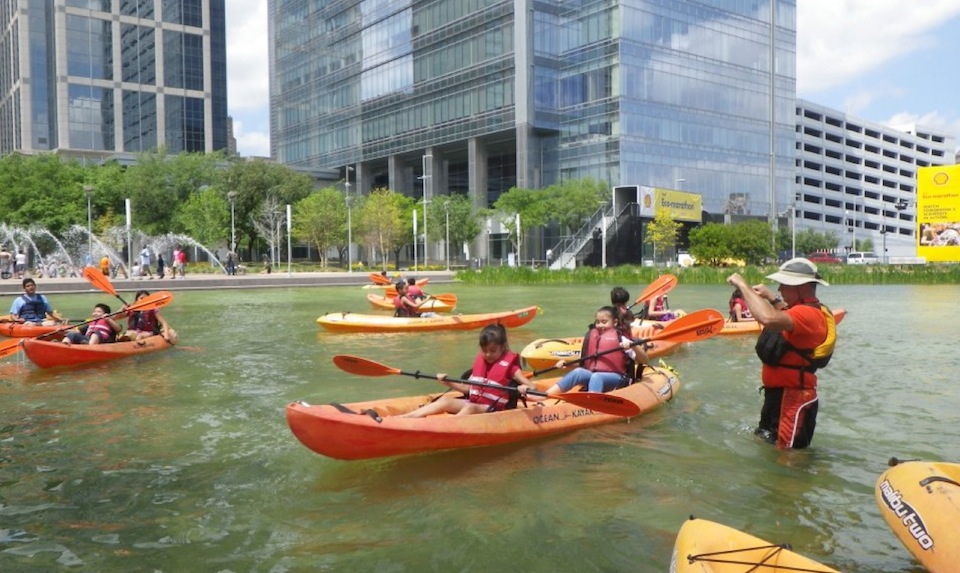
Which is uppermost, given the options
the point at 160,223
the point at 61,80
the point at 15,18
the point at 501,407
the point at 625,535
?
the point at 15,18

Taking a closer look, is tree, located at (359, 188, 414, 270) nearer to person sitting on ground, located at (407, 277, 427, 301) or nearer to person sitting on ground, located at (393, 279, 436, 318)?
person sitting on ground, located at (407, 277, 427, 301)

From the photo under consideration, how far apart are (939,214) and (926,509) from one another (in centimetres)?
4913

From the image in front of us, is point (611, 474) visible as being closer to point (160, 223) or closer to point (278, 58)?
point (160, 223)

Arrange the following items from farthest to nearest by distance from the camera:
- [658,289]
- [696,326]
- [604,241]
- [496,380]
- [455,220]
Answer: [455,220], [604,241], [658,289], [696,326], [496,380]

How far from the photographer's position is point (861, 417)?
29.0 ft

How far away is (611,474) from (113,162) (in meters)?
62.5

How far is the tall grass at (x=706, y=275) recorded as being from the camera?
115 feet

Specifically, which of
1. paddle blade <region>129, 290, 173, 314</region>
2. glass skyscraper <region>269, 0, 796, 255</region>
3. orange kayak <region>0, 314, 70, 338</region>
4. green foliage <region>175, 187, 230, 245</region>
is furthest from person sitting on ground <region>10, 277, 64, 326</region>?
glass skyscraper <region>269, 0, 796, 255</region>

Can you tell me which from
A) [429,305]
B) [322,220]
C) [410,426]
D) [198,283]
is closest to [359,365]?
[410,426]

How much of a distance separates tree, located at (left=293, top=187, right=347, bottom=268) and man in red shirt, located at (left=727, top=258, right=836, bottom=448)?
1969 inches

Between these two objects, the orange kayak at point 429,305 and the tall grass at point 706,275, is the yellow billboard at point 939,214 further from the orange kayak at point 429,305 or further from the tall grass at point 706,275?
the orange kayak at point 429,305

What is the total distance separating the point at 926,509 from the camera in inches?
169

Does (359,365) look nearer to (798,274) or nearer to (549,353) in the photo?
(549,353)

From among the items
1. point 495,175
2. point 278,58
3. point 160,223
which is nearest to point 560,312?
point 160,223
